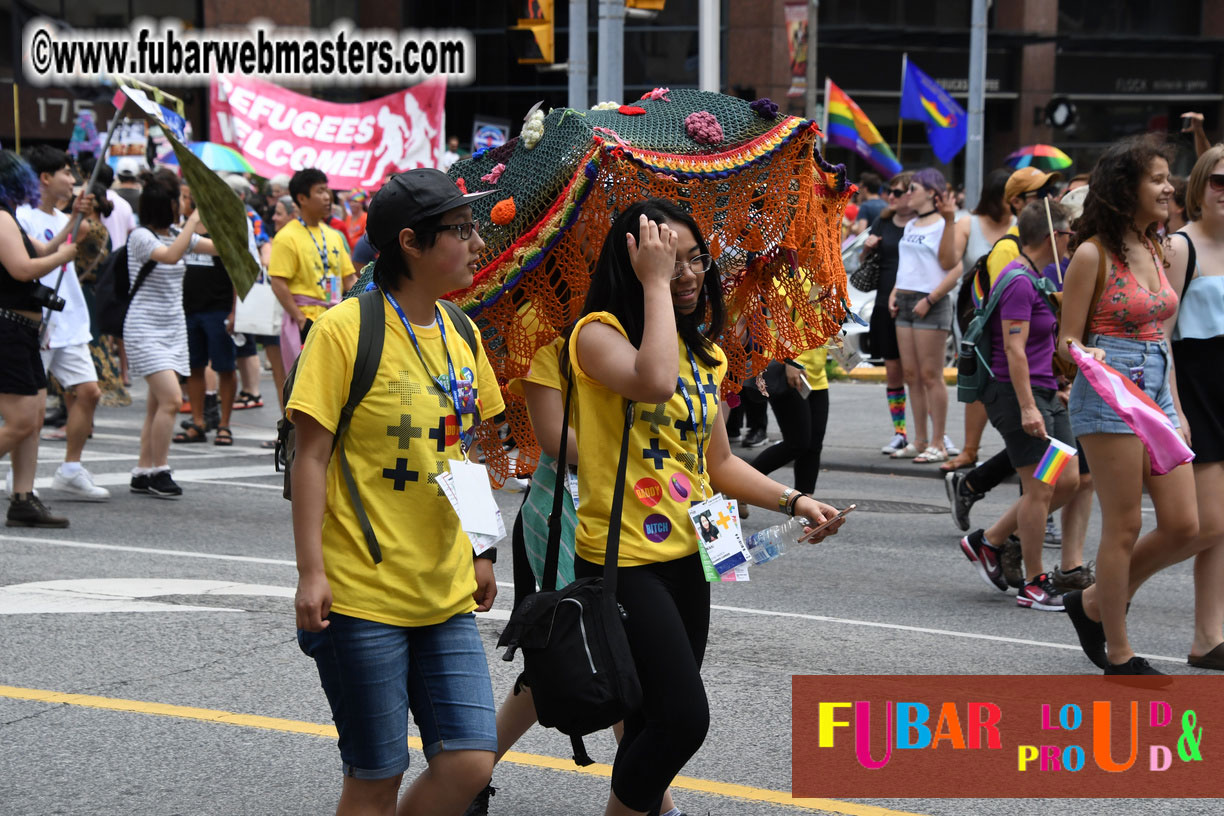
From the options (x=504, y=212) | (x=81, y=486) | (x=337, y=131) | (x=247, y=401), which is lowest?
(x=247, y=401)

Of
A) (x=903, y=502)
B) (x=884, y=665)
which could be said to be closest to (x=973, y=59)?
(x=903, y=502)

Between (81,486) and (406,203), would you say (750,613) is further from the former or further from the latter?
(81,486)

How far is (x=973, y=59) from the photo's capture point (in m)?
21.0

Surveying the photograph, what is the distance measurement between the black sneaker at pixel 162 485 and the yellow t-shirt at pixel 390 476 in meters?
6.86

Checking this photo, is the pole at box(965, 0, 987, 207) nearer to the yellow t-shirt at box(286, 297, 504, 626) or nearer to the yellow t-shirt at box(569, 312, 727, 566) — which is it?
the yellow t-shirt at box(569, 312, 727, 566)

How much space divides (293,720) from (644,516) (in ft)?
6.55

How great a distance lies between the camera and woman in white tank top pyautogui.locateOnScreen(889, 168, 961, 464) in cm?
1169

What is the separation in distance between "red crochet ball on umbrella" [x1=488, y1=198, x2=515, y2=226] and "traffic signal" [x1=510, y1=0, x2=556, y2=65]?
9.58 meters

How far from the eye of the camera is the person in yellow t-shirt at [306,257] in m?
11.1

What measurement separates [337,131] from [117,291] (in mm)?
7858

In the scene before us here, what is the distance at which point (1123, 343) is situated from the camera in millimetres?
5551

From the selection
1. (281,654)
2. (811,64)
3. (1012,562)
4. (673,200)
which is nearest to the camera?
(673,200)

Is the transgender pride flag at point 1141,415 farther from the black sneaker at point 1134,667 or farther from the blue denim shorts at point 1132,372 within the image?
the black sneaker at point 1134,667

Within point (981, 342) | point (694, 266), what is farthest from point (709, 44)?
point (694, 266)
